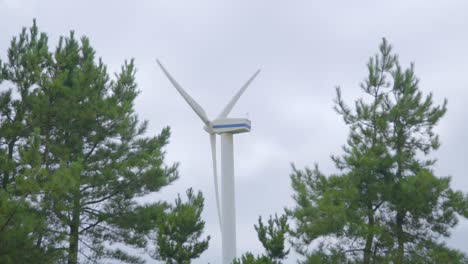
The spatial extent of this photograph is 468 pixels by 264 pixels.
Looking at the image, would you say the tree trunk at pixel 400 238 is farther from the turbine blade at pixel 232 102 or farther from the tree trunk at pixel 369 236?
the turbine blade at pixel 232 102

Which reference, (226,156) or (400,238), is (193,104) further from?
(400,238)

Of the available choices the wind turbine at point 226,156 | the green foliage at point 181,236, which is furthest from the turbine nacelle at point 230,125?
the green foliage at point 181,236

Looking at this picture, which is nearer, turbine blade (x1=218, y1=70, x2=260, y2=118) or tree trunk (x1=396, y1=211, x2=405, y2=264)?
tree trunk (x1=396, y1=211, x2=405, y2=264)

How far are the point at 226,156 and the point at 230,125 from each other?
120 cm

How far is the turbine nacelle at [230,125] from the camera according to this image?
2742 centimetres

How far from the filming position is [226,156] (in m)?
27.2

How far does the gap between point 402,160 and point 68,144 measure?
1135 cm

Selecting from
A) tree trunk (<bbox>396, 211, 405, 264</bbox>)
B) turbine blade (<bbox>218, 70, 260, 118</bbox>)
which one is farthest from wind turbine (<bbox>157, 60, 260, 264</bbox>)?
tree trunk (<bbox>396, 211, 405, 264</bbox>)

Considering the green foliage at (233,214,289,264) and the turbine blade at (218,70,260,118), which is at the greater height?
the turbine blade at (218,70,260,118)

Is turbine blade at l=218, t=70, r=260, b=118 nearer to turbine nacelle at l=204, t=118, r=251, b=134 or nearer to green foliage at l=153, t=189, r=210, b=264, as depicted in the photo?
turbine nacelle at l=204, t=118, r=251, b=134

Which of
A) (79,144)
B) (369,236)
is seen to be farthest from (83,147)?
(369,236)

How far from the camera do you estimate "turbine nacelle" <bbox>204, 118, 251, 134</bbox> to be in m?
27.4

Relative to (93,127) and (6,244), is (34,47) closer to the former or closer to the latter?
(93,127)

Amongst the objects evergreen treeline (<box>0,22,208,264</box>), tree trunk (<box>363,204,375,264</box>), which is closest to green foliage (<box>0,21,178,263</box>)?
evergreen treeline (<box>0,22,208,264</box>)
